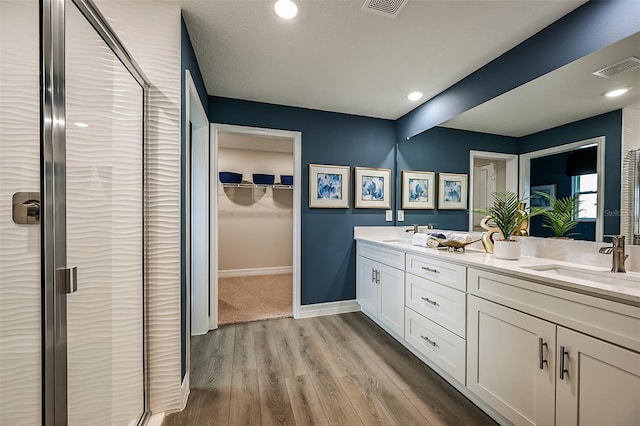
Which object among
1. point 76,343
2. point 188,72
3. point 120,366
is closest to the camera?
point 76,343

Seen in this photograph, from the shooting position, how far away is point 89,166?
45.3 inches

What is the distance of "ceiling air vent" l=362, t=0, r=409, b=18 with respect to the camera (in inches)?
57.3

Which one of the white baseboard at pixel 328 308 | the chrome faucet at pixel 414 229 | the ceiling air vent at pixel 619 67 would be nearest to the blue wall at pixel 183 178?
the white baseboard at pixel 328 308

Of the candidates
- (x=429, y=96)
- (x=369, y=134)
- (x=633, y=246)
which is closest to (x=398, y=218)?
(x=369, y=134)

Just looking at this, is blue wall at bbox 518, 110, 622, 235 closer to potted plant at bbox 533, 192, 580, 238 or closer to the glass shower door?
potted plant at bbox 533, 192, 580, 238

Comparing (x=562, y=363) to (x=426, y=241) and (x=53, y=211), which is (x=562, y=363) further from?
(x=53, y=211)

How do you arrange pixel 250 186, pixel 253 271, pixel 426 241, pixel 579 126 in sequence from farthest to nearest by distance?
pixel 253 271 < pixel 250 186 < pixel 426 241 < pixel 579 126

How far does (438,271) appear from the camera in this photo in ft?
6.20

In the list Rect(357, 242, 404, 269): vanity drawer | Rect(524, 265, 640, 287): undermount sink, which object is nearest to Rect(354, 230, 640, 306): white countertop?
Rect(524, 265, 640, 287): undermount sink

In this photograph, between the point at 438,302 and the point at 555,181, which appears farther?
the point at 438,302

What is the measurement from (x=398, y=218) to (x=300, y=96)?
181 cm

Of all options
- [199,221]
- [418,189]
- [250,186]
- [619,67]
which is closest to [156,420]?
[199,221]

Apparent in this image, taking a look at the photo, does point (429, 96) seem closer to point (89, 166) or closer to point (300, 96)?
point (300, 96)

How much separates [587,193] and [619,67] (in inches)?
26.2
